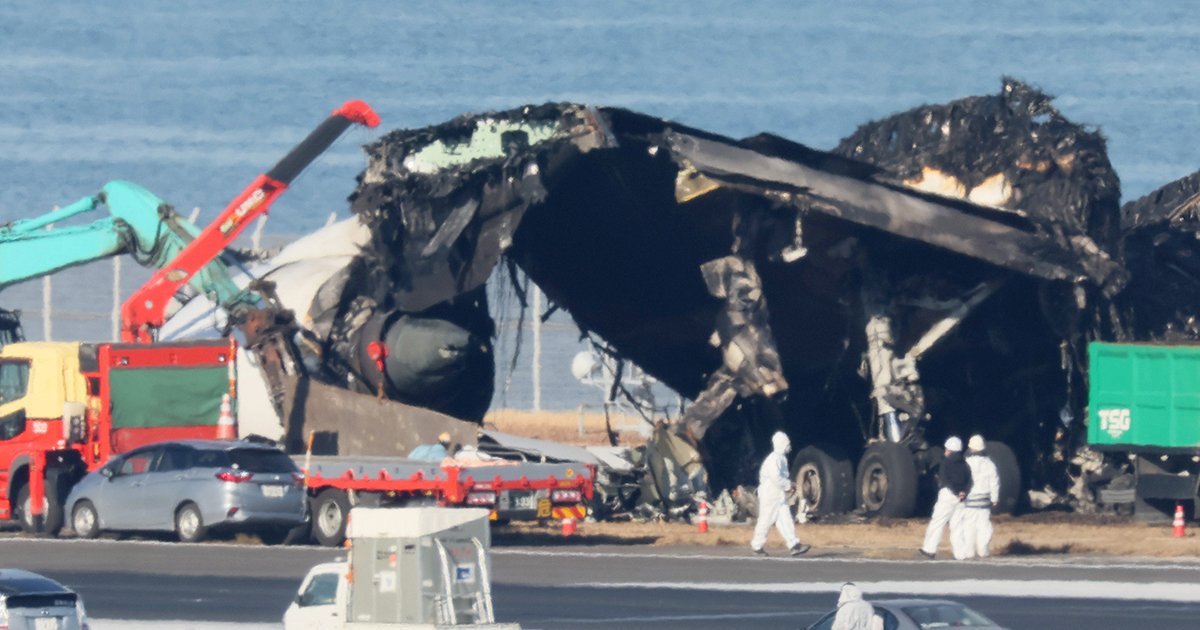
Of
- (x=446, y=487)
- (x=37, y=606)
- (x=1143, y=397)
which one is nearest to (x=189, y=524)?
(x=446, y=487)

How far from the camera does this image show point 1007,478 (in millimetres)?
33844

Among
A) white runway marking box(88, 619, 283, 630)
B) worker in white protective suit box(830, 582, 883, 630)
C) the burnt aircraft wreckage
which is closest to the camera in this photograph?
worker in white protective suit box(830, 582, 883, 630)

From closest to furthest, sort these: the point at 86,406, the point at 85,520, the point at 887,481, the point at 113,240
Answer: the point at 85,520
the point at 86,406
the point at 887,481
the point at 113,240

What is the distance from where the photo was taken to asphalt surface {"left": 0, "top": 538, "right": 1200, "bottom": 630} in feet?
64.0

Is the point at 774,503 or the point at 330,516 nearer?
the point at 774,503

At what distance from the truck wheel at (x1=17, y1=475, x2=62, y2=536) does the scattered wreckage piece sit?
6.38 m

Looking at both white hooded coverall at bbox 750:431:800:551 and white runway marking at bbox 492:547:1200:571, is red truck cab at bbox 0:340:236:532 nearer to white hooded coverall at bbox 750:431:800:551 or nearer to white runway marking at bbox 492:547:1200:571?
white runway marking at bbox 492:547:1200:571

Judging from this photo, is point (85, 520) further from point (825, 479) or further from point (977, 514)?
point (977, 514)

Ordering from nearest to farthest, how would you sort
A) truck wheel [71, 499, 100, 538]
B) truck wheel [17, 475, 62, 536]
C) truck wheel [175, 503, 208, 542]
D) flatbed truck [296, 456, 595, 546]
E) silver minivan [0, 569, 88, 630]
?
silver minivan [0, 569, 88, 630] < flatbed truck [296, 456, 595, 546] < truck wheel [175, 503, 208, 542] < truck wheel [71, 499, 100, 538] < truck wheel [17, 475, 62, 536]

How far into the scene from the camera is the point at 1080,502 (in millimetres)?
34844

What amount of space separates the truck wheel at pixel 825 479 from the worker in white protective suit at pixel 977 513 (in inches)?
263

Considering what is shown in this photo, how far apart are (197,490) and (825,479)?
10.4m

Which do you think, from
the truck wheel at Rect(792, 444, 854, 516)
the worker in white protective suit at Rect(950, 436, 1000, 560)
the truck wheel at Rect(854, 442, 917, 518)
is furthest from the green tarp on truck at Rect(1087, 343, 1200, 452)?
the worker in white protective suit at Rect(950, 436, 1000, 560)

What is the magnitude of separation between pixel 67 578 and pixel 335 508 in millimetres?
5217
